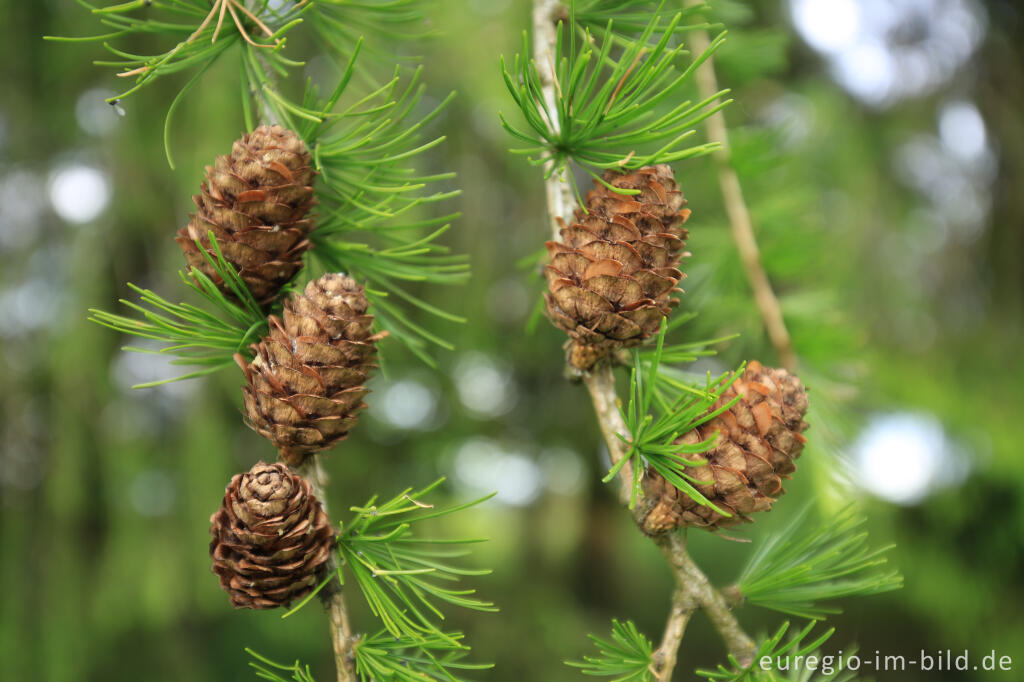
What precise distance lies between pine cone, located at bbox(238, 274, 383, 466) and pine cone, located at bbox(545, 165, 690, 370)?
6.0 inches

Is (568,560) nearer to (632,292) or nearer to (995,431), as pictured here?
(995,431)

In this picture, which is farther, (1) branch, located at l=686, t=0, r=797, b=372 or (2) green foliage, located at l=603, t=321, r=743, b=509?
(1) branch, located at l=686, t=0, r=797, b=372

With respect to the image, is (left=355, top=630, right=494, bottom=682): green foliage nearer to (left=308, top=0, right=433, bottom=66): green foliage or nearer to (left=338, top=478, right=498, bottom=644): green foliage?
(left=338, top=478, right=498, bottom=644): green foliage

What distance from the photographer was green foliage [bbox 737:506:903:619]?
56cm

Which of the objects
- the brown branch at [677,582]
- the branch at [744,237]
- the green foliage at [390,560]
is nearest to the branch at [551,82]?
the brown branch at [677,582]

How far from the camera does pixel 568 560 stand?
490cm

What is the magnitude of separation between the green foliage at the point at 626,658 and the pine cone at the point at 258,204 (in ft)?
1.27

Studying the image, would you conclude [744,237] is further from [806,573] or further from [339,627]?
[339,627]

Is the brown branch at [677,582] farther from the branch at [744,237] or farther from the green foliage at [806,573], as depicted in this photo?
the branch at [744,237]

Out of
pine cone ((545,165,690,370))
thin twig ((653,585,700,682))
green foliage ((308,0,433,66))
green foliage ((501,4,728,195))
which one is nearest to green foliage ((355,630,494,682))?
thin twig ((653,585,700,682))

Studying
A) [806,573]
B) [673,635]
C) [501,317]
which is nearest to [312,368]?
[673,635]

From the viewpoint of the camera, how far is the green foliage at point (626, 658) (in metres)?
0.51

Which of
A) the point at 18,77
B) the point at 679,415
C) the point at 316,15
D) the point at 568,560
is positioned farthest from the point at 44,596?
the point at 568,560

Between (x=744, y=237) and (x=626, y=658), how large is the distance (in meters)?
0.60
